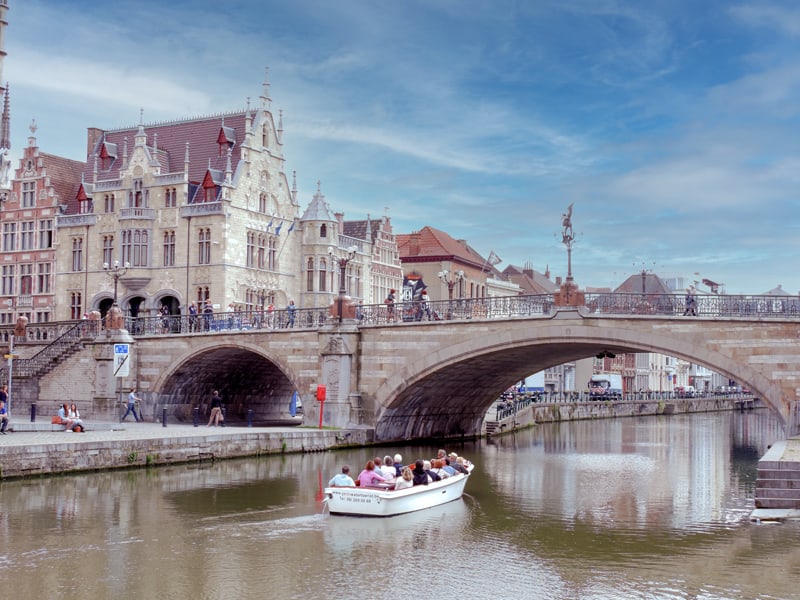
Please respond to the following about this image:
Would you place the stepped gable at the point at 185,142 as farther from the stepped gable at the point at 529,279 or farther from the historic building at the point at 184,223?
the stepped gable at the point at 529,279

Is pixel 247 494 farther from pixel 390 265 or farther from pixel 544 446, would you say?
pixel 390 265

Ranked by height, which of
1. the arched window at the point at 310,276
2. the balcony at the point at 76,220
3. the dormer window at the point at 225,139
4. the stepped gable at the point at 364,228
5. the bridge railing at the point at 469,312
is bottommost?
the bridge railing at the point at 469,312

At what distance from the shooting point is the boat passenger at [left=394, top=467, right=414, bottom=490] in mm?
22500

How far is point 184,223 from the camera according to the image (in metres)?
52.4

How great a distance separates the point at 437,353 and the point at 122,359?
458 inches

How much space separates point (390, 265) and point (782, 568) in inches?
2020

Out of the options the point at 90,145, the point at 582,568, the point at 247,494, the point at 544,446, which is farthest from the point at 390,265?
the point at 582,568

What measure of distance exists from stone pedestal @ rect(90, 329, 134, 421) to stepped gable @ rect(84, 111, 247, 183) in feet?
45.9

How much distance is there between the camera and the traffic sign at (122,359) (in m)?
37.3

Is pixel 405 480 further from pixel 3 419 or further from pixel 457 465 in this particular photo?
pixel 3 419

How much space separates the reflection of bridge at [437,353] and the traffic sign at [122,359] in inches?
99.2

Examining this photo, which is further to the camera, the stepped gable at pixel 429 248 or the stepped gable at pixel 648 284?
the stepped gable at pixel 648 284

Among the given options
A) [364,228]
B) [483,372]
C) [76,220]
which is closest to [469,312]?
[483,372]

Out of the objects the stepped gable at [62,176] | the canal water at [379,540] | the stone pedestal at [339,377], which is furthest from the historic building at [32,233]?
the canal water at [379,540]
